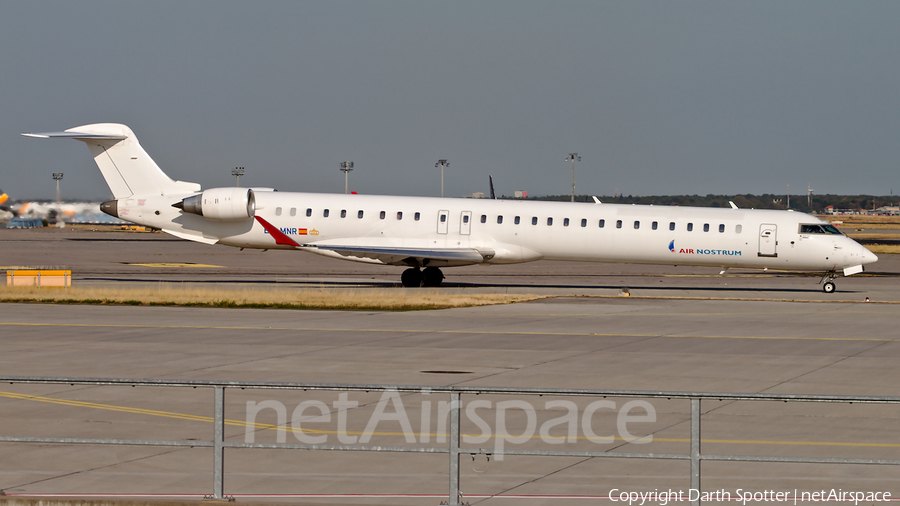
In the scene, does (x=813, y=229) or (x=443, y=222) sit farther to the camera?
(x=443, y=222)

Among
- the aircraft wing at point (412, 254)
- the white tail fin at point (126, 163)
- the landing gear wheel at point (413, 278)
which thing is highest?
the white tail fin at point (126, 163)

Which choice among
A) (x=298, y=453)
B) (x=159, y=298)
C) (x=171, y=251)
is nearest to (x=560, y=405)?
(x=298, y=453)

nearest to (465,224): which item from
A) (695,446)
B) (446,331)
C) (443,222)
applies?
(443,222)

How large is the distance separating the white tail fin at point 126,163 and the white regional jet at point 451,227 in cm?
4

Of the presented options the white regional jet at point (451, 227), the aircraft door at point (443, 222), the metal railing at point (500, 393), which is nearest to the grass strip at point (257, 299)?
the white regional jet at point (451, 227)

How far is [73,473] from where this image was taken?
30.0ft

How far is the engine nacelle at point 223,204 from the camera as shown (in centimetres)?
3478

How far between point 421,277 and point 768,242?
39.7 ft

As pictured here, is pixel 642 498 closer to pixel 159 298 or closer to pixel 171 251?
pixel 159 298

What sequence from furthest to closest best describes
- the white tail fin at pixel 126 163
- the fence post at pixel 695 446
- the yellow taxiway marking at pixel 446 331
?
the white tail fin at pixel 126 163 < the yellow taxiway marking at pixel 446 331 < the fence post at pixel 695 446

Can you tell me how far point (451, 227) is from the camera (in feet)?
113

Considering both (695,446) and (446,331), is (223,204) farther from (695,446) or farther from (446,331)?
(695,446)

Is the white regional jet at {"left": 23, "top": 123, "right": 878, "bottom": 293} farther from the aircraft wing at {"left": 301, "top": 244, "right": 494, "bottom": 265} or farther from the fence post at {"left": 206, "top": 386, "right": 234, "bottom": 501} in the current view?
the fence post at {"left": 206, "top": 386, "right": 234, "bottom": 501}

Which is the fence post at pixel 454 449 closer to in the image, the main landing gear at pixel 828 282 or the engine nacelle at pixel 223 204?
the engine nacelle at pixel 223 204
